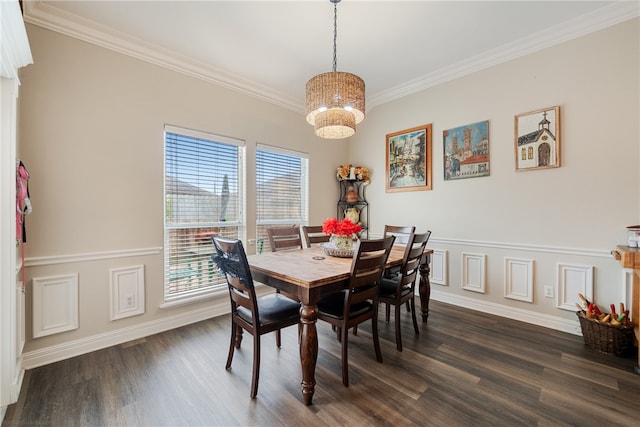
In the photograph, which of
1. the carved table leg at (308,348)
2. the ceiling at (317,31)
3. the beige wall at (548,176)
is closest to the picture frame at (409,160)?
the beige wall at (548,176)

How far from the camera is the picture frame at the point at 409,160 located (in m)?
3.58

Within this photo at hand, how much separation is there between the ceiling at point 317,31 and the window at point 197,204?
2.49 feet

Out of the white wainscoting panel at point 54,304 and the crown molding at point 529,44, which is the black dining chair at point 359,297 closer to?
the white wainscoting panel at point 54,304

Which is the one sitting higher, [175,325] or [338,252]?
[338,252]

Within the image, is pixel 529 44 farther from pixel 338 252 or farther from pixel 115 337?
pixel 115 337

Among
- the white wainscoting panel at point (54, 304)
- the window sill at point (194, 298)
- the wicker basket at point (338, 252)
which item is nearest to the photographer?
the white wainscoting panel at point (54, 304)

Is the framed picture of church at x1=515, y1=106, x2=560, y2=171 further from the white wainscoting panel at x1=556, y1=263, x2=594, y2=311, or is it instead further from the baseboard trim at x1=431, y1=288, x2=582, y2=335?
the baseboard trim at x1=431, y1=288, x2=582, y2=335

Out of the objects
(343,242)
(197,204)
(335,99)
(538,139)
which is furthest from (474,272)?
(197,204)

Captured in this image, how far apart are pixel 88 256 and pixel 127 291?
1.47 ft

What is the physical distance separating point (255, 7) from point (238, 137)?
1396mm

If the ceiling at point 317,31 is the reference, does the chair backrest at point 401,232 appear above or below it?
below

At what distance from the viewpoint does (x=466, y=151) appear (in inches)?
128

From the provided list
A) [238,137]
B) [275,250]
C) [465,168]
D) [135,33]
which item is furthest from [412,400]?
[135,33]

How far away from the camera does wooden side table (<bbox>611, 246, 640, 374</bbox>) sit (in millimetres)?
1914
